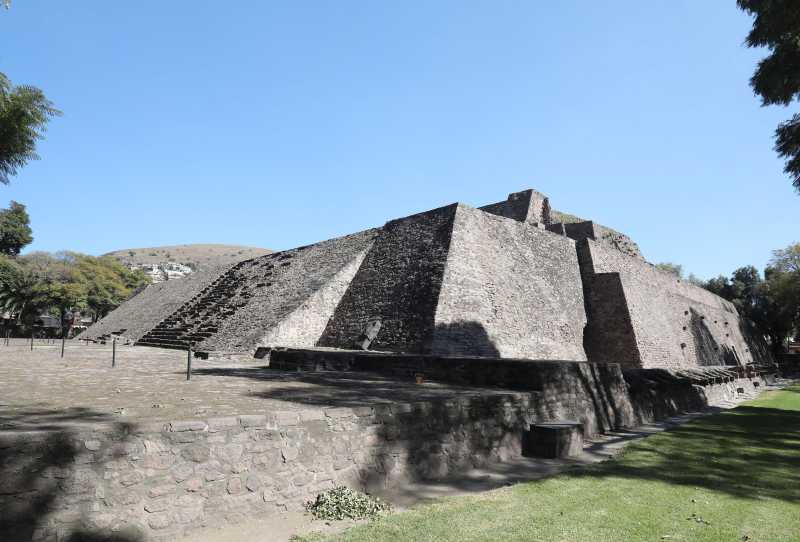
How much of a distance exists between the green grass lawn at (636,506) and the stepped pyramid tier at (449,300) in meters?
7.26

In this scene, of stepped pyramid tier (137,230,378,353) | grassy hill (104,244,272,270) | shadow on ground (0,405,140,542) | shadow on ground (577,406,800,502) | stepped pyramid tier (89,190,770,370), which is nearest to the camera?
shadow on ground (0,405,140,542)

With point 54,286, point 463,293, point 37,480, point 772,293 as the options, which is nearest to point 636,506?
point 37,480

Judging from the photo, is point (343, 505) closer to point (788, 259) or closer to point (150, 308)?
point (150, 308)

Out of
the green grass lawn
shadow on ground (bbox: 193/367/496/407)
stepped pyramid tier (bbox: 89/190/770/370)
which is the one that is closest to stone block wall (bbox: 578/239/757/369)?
stepped pyramid tier (bbox: 89/190/770/370)

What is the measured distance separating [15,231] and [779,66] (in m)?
63.7

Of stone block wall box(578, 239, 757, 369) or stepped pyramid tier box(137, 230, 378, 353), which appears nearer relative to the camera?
stepped pyramid tier box(137, 230, 378, 353)

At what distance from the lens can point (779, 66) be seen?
12.1 m

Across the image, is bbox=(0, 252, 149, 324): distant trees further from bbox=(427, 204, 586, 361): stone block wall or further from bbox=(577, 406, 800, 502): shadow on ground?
bbox=(577, 406, 800, 502): shadow on ground

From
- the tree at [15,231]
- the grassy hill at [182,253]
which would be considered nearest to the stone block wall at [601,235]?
the tree at [15,231]

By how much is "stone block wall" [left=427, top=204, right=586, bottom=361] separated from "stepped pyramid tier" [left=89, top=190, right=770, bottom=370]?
46mm

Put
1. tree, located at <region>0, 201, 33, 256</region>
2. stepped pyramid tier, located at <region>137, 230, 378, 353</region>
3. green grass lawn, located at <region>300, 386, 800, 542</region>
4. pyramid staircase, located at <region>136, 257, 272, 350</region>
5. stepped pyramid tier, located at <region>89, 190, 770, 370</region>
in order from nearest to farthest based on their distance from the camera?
green grass lawn, located at <region>300, 386, 800, 542</region>, stepped pyramid tier, located at <region>89, 190, 770, 370</region>, stepped pyramid tier, located at <region>137, 230, 378, 353</region>, pyramid staircase, located at <region>136, 257, 272, 350</region>, tree, located at <region>0, 201, 33, 256</region>

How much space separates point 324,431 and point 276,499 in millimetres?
766

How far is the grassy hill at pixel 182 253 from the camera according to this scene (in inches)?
3652

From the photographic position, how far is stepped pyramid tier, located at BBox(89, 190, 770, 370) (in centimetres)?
1459
